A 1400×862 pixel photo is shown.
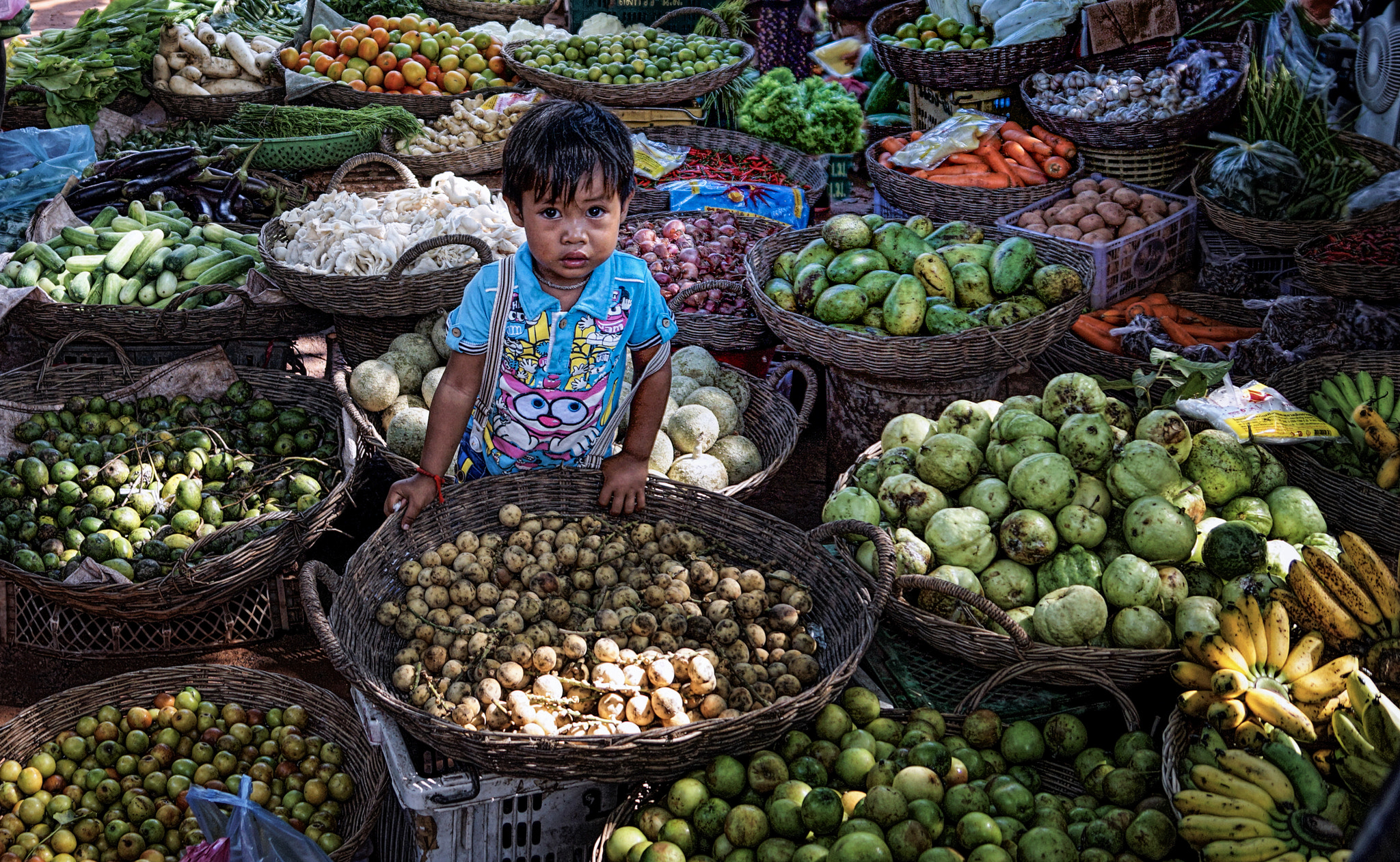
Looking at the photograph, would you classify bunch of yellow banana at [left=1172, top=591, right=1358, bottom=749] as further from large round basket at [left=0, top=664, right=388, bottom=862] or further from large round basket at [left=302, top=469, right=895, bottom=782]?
large round basket at [left=0, top=664, right=388, bottom=862]

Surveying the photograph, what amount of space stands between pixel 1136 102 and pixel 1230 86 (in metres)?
0.40

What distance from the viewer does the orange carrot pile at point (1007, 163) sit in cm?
494

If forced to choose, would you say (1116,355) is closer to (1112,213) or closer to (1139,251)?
(1139,251)

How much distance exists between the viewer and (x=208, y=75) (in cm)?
633

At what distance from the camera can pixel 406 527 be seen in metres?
2.54

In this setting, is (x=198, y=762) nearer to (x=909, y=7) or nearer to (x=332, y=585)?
(x=332, y=585)

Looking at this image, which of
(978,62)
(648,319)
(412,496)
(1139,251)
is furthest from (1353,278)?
(412,496)

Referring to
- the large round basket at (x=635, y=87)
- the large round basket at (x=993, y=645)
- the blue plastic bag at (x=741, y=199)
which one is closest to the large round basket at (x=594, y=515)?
the large round basket at (x=993, y=645)

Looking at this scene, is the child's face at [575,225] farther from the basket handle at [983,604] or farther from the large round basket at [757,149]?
the large round basket at [757,149]

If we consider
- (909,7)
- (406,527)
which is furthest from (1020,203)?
(406,527)

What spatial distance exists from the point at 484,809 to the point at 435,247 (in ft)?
6.77

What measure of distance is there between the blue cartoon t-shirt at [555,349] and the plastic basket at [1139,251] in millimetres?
2115

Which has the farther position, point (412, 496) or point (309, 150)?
point (309, 150)

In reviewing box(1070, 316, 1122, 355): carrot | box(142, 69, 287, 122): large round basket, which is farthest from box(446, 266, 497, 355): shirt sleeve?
box(142, 69, 287, 122): large round basket
